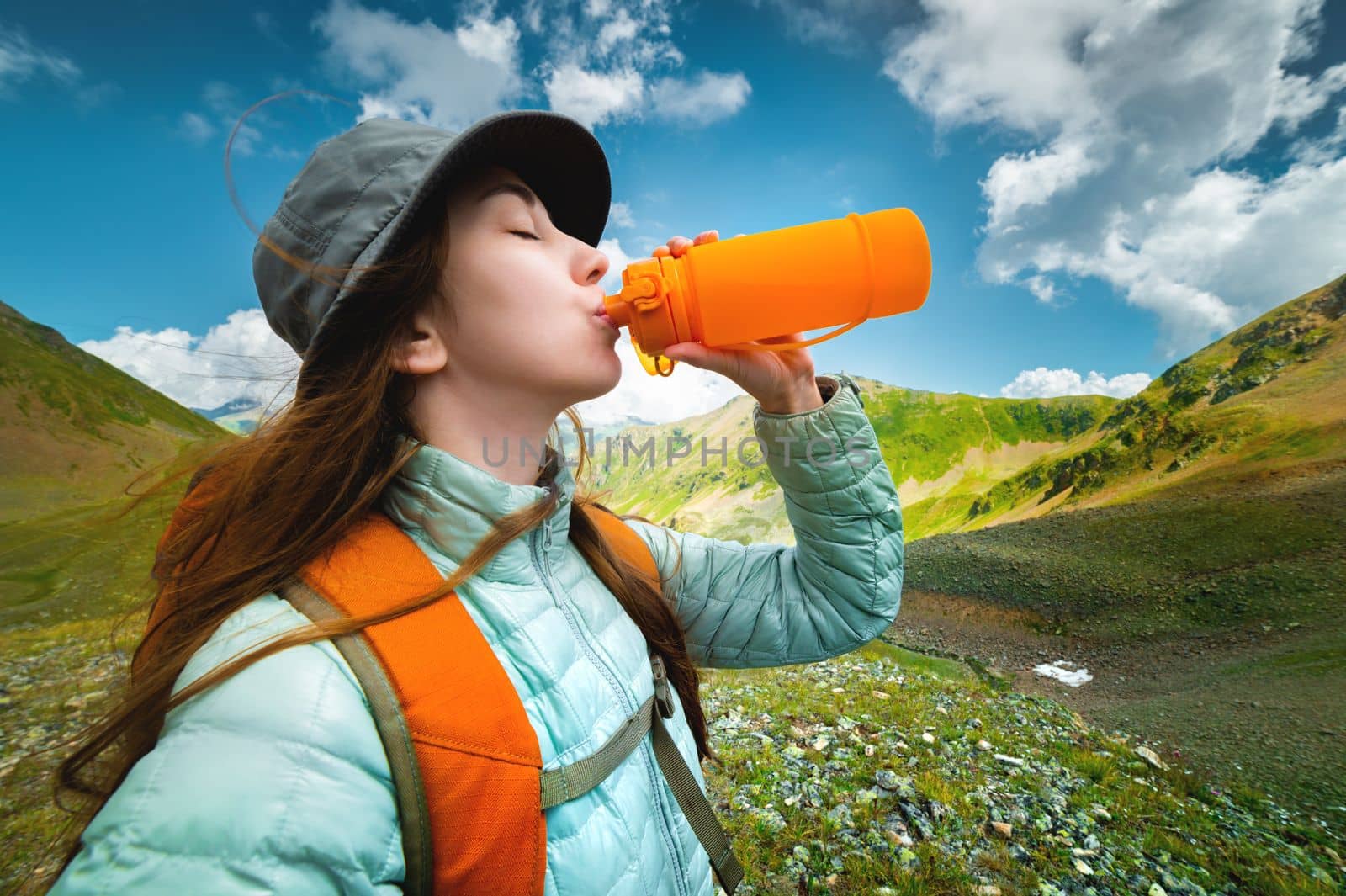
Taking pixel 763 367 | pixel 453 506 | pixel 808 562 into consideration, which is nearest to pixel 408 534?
pixel 453 506

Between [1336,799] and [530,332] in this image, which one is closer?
[530,332]

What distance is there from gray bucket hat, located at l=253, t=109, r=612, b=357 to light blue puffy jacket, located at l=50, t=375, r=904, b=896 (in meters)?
0.65

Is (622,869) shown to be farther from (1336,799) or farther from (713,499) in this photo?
(713,499)

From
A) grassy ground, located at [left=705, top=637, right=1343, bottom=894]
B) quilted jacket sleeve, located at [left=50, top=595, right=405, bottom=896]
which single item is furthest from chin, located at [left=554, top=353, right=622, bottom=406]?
grassy ground, located at [left=705, top=637, right=1343, bottom=894]

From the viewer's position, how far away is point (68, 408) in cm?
8681

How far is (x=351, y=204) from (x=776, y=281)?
57.5 inches

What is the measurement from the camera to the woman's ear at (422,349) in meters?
1.79

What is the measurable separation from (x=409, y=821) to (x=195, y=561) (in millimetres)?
1067

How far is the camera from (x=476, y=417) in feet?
6.05

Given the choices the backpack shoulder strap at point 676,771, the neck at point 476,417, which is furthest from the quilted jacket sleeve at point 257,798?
the neck at point 476,417

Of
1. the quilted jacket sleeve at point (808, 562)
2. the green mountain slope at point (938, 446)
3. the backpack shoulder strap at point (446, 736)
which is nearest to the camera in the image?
the backpack shoulder strap at point (446, 736)

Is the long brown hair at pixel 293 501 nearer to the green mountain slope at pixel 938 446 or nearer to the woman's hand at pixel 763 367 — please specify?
the woman's hand at pixel 763 367

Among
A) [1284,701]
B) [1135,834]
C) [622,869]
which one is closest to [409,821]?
[622,869]

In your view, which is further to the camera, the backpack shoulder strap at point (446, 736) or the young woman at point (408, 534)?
the backpack shoulder strap at point (446, 736)
